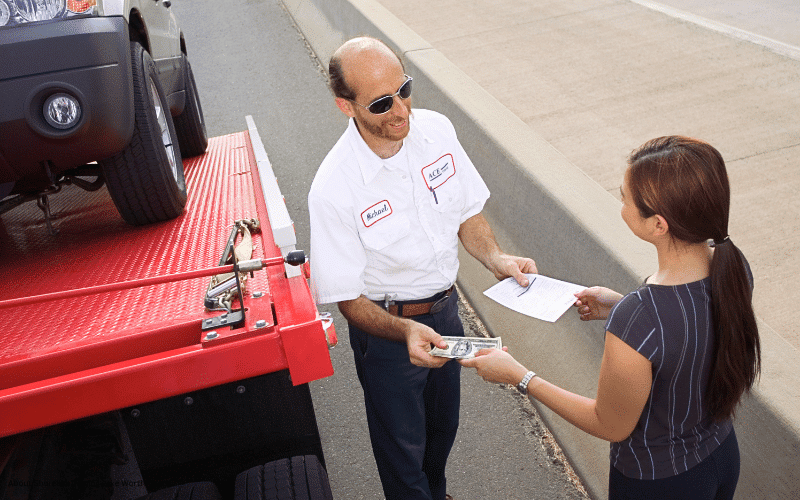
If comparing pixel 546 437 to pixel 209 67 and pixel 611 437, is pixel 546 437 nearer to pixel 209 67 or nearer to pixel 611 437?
pixel 611 437

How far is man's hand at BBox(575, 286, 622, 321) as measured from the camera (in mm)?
2592

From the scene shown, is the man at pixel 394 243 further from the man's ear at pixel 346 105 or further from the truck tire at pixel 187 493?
the truck tire at pixel 187 493

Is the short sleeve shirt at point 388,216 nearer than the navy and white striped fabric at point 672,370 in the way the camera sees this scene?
No

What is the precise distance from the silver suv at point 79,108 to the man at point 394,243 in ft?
3.39

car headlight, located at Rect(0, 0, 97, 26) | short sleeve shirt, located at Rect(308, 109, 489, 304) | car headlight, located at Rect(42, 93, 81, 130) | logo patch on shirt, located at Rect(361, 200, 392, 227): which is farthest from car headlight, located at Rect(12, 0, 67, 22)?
logo patch on shirt, located at Rect(361, 200, 392, 227)

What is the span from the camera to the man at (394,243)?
265 cm

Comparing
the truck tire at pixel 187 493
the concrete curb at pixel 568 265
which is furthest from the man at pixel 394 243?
the truck tire at pixel 187 493

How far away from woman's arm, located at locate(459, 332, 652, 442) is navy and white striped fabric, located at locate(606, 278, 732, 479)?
0.04 m

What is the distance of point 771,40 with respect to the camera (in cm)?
795

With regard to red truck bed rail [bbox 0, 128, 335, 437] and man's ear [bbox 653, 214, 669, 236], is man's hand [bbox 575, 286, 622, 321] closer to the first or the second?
man's ear [bbox 653, 214, 669, 236]

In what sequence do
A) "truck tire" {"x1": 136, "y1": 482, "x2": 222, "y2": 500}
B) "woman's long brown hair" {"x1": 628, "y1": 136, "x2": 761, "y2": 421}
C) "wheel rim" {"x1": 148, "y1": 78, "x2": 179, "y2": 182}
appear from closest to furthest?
"woman's long brown hair" {"x1": 628, "y1": 136, "x2": 761, "y2": 421}
"truck tire" {"x1": 136, "y1": 482, "x2": 222, "y2": 500}
"wheel rim" {"x1": 148, "y1": 78, "x2": 179, "y2": 182}

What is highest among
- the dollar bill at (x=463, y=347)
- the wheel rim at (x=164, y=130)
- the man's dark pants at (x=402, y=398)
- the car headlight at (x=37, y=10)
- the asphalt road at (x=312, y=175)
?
the car headlight at (x=37, y=10)

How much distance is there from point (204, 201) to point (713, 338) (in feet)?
9.17

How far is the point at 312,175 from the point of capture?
6840 mm
